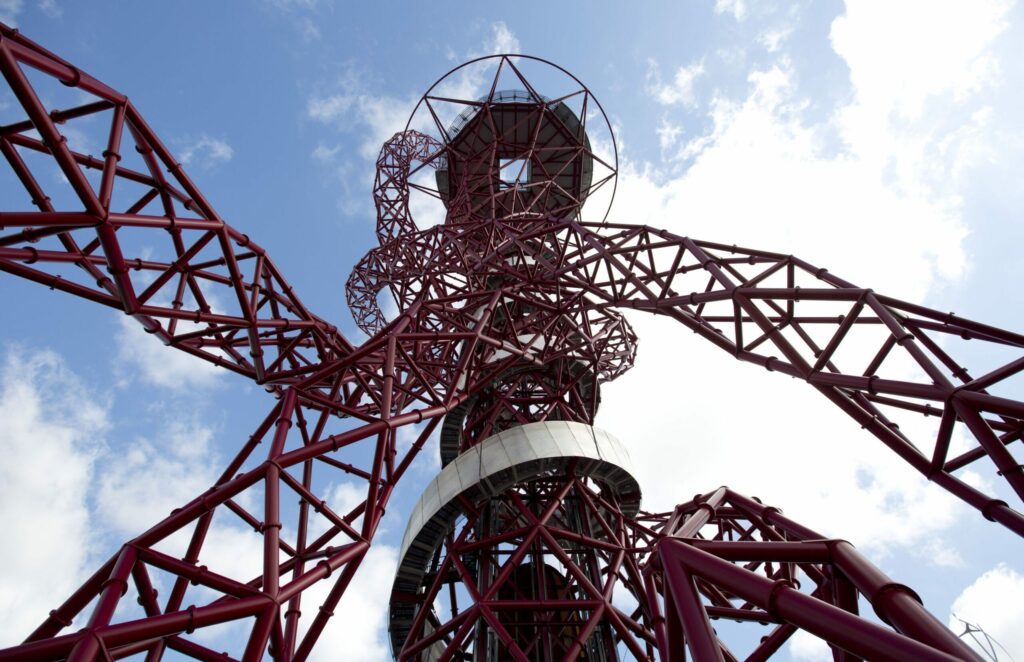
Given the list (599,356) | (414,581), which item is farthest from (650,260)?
(414,581)

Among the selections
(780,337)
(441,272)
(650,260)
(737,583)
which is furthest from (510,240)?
(737,583)

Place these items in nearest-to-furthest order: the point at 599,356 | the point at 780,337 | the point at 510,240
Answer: the point at 780,337
the point at 510,240
the point at 599,356

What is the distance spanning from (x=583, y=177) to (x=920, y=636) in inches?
1151

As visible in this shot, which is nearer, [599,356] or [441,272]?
[441,272]

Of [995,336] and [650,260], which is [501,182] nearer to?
[650,260]

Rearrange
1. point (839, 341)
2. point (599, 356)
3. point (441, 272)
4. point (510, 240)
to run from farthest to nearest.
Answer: point (599, 356)
point (441, 272)
point (510, 240)
point (839, 341)

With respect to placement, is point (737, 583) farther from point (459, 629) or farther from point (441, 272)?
point (441, 272)

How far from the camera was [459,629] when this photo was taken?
17.5m

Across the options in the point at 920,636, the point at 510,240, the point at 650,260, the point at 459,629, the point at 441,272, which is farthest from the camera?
the point at 441,272

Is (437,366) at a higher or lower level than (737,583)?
higher

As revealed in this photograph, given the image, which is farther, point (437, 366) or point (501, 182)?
point (501, 182)

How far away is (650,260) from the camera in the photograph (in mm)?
16078

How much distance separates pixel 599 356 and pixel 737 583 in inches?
729

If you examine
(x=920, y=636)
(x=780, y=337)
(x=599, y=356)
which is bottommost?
(x=920, y=636)
